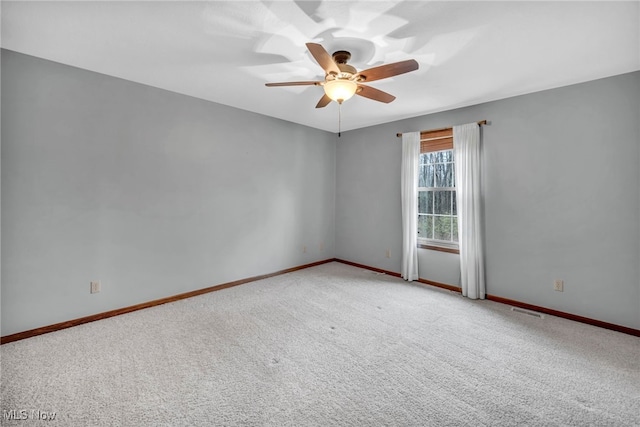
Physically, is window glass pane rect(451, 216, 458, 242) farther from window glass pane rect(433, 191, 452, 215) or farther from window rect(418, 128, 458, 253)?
window glass pane rect(433, 191, 452, 215)

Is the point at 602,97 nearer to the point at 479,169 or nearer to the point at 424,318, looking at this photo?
the point at 479,169

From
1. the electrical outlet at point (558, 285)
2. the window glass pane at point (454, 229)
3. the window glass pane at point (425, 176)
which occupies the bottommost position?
the electrical outlet at point (558, 285)

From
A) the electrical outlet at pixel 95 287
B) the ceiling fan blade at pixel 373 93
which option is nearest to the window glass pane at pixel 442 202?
the ceiling fan blade at pixel 373 93

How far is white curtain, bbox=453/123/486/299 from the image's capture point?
11.6ft

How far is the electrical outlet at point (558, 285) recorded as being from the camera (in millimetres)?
3027

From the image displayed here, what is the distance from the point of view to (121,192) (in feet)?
9.70

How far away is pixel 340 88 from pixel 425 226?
270 cm

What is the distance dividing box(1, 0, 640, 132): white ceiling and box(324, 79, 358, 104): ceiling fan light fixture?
28 centimetres

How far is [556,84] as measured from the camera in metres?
2.94

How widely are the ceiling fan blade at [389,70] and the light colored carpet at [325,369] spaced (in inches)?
86.6

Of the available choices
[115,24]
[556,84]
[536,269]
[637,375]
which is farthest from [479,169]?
[115,24]

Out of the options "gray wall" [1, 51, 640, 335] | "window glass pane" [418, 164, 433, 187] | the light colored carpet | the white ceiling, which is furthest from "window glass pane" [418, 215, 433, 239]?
the white ceiling

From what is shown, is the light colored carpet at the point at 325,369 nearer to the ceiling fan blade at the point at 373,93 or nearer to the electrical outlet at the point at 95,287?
the electrical outlet at the point at 95,287

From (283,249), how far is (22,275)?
292 cm
